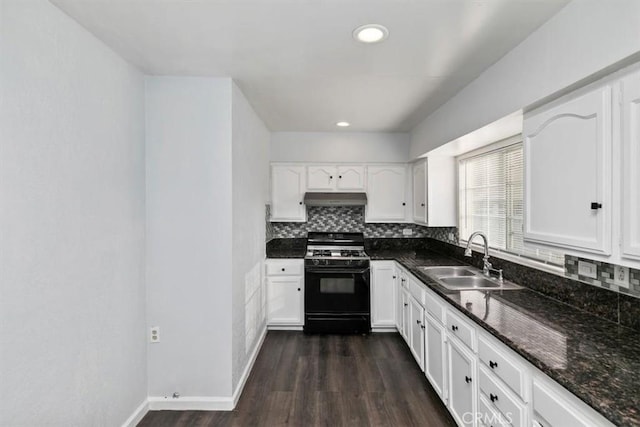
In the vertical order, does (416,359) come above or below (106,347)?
below

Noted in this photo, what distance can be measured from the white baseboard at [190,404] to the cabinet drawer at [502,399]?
1.72 metres

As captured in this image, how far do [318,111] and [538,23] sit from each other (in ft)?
6.28

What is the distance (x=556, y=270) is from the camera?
6.57ft

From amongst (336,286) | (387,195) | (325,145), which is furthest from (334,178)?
(336,286)

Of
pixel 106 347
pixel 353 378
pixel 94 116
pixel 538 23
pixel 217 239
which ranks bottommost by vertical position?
pixel 353 378

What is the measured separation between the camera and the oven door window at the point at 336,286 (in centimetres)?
357

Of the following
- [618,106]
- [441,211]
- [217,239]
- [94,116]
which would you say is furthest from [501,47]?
[94,116]

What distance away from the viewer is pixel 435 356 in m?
2.37

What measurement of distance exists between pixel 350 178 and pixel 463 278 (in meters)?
1.89

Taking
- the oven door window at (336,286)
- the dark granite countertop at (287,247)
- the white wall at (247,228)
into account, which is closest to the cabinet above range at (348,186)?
the dark granite countertop at (287,247)

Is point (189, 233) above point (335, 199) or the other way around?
the other way around

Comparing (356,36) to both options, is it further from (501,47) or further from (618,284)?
(618,284)

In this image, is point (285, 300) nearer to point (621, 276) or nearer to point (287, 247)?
point (287, 247)
